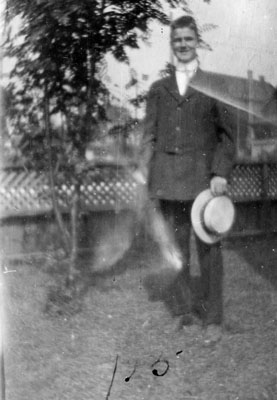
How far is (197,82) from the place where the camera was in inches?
95.8

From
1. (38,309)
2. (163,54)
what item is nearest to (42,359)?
(38,309)

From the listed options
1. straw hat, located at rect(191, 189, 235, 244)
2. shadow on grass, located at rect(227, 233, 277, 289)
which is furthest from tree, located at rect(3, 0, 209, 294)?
shadow on grass, located at rect(227, 233, 277, 289)

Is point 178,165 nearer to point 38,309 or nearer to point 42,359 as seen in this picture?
point 38,309

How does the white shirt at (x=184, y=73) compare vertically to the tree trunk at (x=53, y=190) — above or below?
above

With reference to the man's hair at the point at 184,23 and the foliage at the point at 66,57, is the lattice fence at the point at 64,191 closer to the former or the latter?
the foliage at the point at 66,57

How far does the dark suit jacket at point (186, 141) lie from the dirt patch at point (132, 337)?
260mm

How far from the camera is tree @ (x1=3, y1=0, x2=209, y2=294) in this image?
2336 millimetres

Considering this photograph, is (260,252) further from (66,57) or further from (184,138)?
(66,57)

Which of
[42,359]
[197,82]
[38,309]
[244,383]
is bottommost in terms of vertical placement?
[244,383]

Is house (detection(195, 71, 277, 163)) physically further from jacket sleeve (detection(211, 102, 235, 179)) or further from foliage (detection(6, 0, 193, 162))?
foliage (detection(6, 0, 193, 162))

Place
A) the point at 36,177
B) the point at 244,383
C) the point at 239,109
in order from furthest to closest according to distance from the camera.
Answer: the point at 244,383 < the point at 239,109 < the point at 36,177

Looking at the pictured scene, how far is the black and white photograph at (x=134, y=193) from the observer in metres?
2.35

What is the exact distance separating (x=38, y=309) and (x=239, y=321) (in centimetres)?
85

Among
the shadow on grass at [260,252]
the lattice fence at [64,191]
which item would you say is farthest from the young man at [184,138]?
the shadow on grass at [260,252]
